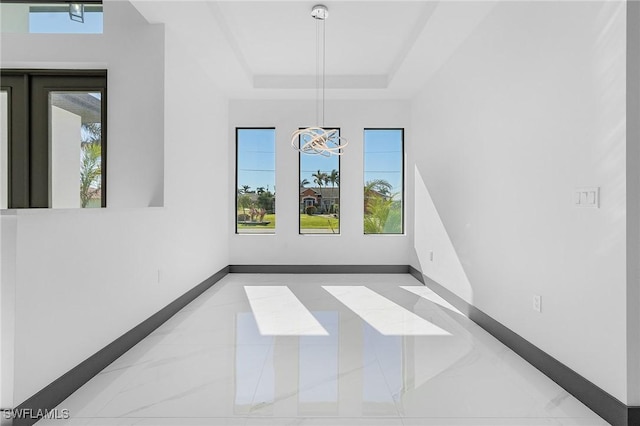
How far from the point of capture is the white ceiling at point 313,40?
→ 10.9 ft

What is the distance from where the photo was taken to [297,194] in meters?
5.92

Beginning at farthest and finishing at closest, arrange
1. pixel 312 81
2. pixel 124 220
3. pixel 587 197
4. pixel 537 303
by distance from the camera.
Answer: pixel 312 81, pixel 124 220, pixel 537 303, pixel 587 197

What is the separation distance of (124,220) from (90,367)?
1029 mm

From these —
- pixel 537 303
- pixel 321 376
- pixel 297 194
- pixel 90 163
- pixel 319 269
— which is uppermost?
pixel 90 163

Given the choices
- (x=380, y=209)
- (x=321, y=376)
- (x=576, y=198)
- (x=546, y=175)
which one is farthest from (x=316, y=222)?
(x=576, y=198)

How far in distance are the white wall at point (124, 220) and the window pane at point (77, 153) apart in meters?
0.28

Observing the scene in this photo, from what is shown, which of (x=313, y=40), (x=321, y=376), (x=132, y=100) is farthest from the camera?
(x=313, y=40)

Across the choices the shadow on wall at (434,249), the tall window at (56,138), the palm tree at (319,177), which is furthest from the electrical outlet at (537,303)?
the palm tree at (319,177)

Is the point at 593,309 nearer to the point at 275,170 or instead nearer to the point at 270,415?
the point at 270,415

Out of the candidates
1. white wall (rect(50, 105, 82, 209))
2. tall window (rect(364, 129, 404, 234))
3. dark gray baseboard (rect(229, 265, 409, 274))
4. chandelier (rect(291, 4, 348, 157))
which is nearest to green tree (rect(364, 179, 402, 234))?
tall window (rect(364, 129, 404, 234))

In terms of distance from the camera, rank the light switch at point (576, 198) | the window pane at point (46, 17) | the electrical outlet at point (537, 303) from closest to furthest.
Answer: the light switch at point (576, 198) < the electrical outlet at point (537, 303) < the window pane at point (46, 17)

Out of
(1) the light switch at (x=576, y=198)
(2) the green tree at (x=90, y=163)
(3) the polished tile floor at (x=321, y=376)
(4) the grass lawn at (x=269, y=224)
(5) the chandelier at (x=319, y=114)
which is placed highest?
(5) the chandelier at (x=319, y=114)

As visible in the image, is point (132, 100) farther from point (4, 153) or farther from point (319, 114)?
point (319, 114)

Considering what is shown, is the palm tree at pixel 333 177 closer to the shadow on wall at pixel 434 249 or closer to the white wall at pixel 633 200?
the shadow on wall at pixel 434 249
